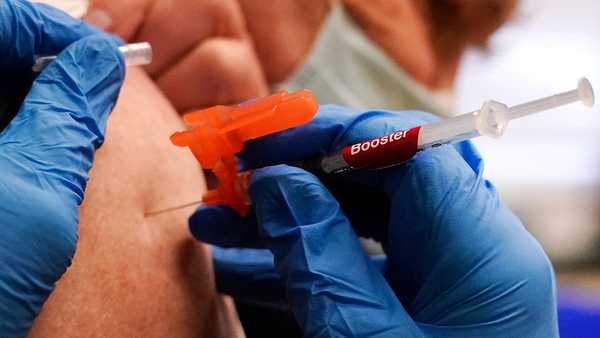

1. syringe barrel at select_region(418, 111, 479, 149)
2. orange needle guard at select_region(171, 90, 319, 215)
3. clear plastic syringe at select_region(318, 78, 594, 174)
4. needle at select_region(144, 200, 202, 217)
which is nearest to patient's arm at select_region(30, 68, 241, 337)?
needle at select_region(144, 200, 202, 217)

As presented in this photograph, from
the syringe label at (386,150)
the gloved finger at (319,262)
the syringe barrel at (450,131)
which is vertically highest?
the syringe barrel at (450,131)

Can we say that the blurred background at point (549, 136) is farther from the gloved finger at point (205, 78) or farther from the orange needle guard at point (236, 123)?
the orange needle guard at point (236, 123)

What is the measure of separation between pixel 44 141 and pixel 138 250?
0.57 feet

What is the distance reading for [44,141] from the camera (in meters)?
0.69

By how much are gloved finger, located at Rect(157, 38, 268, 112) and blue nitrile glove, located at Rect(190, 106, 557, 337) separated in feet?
0.82

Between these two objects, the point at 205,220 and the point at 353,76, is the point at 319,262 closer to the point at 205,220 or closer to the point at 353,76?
the point at 205,220

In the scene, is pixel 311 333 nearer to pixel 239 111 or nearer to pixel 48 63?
pixel 239 111

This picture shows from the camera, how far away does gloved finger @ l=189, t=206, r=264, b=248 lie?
0.86 m

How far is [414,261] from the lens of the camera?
0.78 m

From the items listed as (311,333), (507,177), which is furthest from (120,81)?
(507,177)

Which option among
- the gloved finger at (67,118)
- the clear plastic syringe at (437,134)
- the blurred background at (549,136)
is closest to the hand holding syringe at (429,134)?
the clear plastic syringe at (437,134)

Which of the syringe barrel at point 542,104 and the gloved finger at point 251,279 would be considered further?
the gloved finger at point 251,279

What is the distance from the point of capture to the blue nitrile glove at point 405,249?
2.31 ft

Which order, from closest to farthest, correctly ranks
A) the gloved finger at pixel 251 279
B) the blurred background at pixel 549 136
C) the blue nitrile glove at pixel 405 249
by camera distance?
the blue nitrile glove at pixel 405 249 → the gloved finger at pixel 251 279 → the blurred background at pixel 549 136
